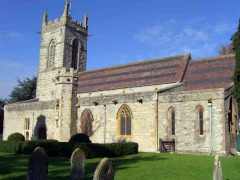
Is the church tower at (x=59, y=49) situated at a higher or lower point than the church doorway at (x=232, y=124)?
higher

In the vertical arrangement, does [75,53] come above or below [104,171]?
above

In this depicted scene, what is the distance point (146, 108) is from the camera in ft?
97.4

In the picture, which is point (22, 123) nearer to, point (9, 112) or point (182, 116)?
point (9, 112)

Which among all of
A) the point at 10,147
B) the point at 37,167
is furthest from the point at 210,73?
the point at 37,167

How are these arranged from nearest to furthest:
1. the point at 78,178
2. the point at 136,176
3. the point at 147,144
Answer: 1. the point at 78,178
2. the point at 136,176
3. the point at 147,144

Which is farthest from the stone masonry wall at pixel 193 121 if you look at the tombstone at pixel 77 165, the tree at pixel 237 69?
the tombstone at pixel 77 165

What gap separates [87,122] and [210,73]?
12152 mm

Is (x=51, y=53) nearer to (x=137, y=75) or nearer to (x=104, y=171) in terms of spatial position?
(x=137, y=75)

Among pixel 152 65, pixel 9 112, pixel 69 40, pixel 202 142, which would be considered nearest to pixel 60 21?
pixel 69 40

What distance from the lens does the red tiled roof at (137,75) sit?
33331 mm

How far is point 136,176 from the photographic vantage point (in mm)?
13609

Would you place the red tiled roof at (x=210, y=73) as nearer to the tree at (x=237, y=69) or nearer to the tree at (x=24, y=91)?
the tree at (x=237, y=69)

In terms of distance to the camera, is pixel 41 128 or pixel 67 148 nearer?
pixel 67 148

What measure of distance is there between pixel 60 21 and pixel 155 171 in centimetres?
3818
